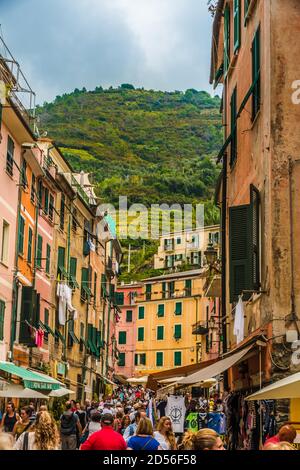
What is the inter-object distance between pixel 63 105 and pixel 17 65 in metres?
164

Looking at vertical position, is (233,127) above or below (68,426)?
above

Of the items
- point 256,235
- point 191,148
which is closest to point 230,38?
point 256,235

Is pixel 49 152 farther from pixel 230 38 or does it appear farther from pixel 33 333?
pixel 230 38

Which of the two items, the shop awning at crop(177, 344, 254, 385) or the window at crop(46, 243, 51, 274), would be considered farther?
the window at crop(46, 243, 51, 274)

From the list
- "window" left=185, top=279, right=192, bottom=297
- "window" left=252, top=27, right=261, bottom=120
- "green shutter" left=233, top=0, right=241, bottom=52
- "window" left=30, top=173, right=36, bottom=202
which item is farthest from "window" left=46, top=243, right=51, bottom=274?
"window" left=185, top=279, right=192, bottom=297

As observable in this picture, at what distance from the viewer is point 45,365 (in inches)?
1422

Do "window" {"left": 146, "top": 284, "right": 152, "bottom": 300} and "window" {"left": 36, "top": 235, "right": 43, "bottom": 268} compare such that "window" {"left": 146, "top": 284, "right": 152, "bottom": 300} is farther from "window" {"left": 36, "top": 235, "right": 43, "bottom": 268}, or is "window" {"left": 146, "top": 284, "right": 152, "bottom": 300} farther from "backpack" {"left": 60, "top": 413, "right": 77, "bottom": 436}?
"backpack" {"left": 60, "top": 413, "right": 77, "bottom": 436}

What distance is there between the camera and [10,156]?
29.6 m

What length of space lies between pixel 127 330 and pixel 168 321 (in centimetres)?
953

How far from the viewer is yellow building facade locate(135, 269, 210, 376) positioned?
283 feet

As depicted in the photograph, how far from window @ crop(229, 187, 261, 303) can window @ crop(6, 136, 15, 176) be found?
13390 mm

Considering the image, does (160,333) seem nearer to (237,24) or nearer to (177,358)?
(177,358)

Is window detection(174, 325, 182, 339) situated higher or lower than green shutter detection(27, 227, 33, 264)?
higher

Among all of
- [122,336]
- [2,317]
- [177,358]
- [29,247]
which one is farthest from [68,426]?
[122,336]
